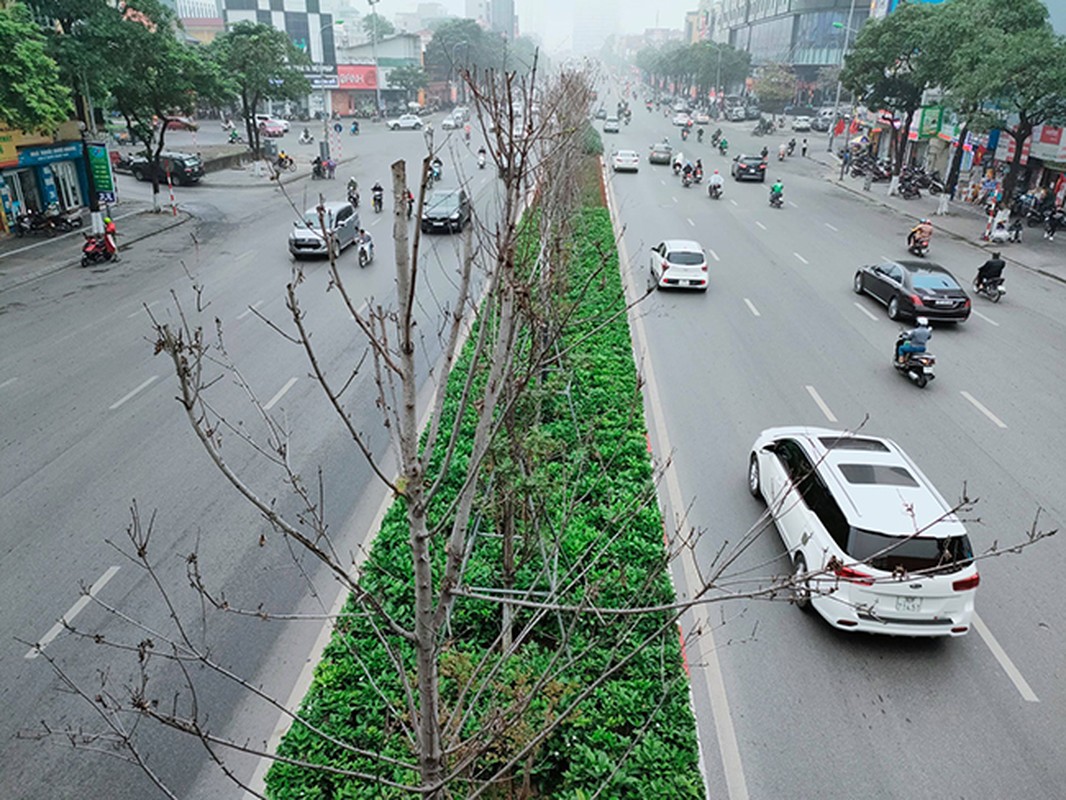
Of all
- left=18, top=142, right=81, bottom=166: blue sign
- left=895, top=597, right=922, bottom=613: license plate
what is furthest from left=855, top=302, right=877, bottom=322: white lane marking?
left=18, top=142, right=81, bottom=166: blue sign

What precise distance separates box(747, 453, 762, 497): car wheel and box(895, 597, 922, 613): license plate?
3.08m

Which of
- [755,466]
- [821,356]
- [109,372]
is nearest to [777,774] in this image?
[755,466]

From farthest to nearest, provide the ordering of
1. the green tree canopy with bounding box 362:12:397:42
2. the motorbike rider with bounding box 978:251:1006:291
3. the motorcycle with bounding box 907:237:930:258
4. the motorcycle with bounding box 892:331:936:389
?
the green tree canopy with bounding box 362:12:397:42
the motorcycle with bounding box 907:237:930:258
the motorbike rider with bounding box 978:251:1006:291
the motorcycle with bounding box 892:331:936:389

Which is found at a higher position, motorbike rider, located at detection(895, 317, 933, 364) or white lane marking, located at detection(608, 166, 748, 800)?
motorbike rider, located at detection(895, 317, 933, 364)

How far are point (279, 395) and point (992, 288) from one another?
19044 millimetres

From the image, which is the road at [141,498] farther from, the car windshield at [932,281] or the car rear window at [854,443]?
the car windshield at [932,281]

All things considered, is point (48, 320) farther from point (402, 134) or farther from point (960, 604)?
point (402, 134)

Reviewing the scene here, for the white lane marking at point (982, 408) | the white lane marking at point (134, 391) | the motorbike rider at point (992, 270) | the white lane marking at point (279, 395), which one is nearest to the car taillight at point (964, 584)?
the white lane marking at point (982, 408)

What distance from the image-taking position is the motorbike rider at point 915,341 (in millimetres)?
15180

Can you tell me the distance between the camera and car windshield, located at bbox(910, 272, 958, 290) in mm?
19125

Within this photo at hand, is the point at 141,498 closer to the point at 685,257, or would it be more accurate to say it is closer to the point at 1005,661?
the point at 1005,661

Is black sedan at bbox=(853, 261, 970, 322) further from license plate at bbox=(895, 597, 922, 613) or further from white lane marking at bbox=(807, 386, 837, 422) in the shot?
license plate at bbox=(895, 597, 922, 613)

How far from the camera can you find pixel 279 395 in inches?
583

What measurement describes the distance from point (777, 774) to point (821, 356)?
11.9 metres
